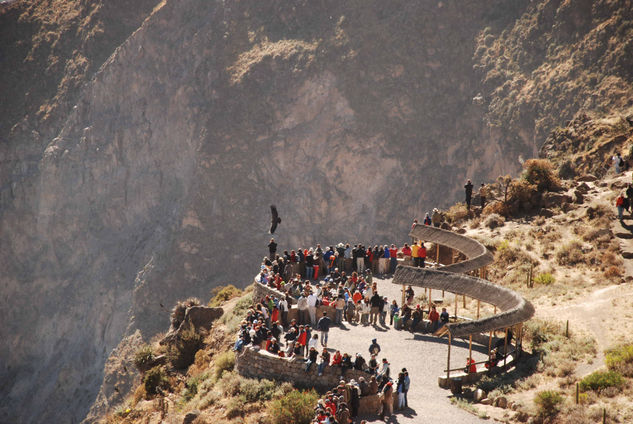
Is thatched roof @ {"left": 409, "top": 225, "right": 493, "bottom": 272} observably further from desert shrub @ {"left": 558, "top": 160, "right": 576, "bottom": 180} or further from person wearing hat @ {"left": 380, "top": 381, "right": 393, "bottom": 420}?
desert shrub @ {"left": 558, "top": 160, "right": 576, "bottom": 180}

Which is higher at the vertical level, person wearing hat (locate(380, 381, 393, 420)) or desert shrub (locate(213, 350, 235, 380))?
person wearing hat (locate(380, 381, 393, 420))

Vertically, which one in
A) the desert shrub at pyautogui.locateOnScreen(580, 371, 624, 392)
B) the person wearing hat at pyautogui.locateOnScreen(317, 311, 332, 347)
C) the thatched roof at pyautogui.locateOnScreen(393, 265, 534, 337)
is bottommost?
the desert shrub at pyautogui.locateOnScreen(580, 371, 624, 392)

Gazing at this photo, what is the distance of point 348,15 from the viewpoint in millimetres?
97750

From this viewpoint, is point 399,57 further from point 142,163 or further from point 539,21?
point 142,163

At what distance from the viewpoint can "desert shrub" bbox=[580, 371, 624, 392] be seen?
20.5m

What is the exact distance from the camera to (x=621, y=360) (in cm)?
2155

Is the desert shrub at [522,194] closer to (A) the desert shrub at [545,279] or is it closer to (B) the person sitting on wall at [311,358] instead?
(A) the desert shrub at [545,279]

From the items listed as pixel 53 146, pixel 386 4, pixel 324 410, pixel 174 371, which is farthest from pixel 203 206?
pixel 324 410

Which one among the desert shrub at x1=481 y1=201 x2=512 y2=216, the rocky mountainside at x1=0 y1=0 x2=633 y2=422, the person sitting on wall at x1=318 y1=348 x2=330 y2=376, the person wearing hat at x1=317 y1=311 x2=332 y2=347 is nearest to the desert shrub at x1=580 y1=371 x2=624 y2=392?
the person sitting on wall at x1=318 y1=348 x2=330 y2=376

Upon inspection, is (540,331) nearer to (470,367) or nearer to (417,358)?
(470,367)

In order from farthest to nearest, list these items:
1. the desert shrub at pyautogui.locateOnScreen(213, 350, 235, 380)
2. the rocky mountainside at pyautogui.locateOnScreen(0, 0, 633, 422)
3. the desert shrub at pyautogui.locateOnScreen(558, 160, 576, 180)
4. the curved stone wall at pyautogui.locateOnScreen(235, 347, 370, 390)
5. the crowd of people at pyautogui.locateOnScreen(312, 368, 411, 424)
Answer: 1. the rocky mountainside at pyautogui.locateOnScreen(0, 0, 633, 422)
2. the desert shrub at pyautogui.locateOnScreen(558, 160, 576, 180)
3. the desert shrub at pyautogui.locateOnScreen(213, 350, 235, 380)
4. the curved stone wall at pyautogui.locateOnScreen(235, 347, 370, 390)
5. the crowd of people at pyautogui.locateOnScreen(312, 368, 411, 424)

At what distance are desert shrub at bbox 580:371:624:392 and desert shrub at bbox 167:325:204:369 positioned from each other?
62.6 ft

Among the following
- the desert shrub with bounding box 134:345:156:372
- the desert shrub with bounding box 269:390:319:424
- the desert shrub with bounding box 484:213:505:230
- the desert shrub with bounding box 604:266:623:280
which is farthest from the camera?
the desert shrub with bounding box 484:213:505:230

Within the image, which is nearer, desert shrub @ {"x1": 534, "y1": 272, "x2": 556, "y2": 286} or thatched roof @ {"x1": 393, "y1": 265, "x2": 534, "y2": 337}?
thatched roof @ {"x1": 393, "y1": 265, "x2": 534, "y2": 337}
